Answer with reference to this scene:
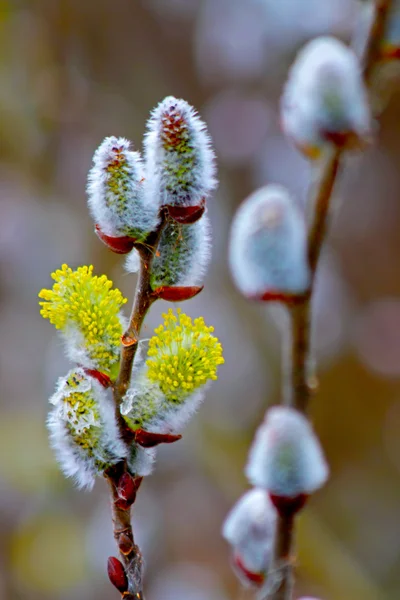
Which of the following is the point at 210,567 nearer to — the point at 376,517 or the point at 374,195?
the point at 376,517

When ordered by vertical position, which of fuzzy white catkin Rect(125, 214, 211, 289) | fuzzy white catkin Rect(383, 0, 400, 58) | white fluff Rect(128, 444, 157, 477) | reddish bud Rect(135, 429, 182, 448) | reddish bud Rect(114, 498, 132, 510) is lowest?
reddish bud Rect(114, 498, 132, 510)

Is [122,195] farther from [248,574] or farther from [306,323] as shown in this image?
[248,574]

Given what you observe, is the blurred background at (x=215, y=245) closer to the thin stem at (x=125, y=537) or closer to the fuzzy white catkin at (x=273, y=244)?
the fuzzy white catkin at (x=273, y=244)

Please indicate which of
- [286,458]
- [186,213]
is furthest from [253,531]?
[186,213]

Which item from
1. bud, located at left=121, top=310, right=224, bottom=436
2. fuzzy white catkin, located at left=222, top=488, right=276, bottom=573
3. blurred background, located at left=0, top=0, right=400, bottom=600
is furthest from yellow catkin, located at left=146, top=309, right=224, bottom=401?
blurred background, located at left=0, top=0, right=400, bottom=600

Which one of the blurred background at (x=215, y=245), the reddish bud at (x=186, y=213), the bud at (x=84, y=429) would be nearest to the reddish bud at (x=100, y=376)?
the bud at (x=84, y=429)

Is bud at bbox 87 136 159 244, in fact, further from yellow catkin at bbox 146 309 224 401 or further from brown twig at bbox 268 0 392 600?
brown twig at bbox 268 0 392 600

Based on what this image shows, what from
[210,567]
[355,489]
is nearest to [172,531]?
[210,567]
